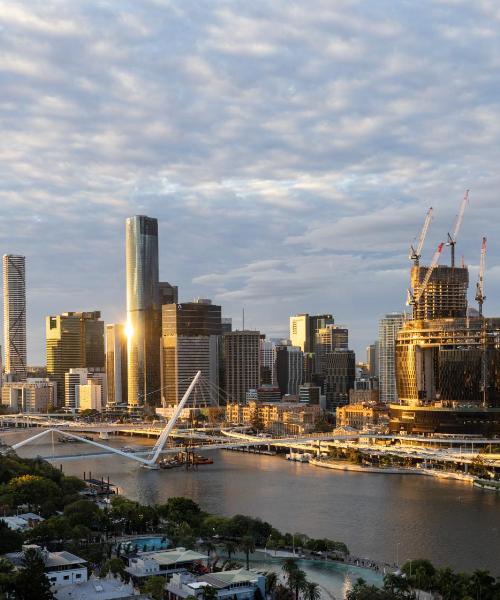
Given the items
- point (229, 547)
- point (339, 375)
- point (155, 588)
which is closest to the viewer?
point (155, 588)

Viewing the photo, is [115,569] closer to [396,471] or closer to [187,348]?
[396,471]

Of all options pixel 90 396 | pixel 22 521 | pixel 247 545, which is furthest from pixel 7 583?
pixel 90 396

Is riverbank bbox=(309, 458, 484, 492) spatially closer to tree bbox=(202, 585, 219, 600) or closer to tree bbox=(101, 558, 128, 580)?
tree bbox=(101, 558, 128, 580)

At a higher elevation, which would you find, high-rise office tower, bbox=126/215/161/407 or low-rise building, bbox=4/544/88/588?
high-rise office tower, bbox=126/215/161/407

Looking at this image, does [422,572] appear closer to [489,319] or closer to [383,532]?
[383,532]

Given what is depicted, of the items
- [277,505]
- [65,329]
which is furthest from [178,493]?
[65,329]

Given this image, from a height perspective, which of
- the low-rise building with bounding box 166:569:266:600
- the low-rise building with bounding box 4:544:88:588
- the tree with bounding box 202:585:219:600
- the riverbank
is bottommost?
the riverbank

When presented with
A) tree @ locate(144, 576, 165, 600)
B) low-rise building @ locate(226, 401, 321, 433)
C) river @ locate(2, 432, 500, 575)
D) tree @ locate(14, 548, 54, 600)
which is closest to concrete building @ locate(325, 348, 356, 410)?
Answer: low-rise building @ locate(226, 401, 321, 433)

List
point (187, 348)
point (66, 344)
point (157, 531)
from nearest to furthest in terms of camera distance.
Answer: point (157, 531), point (187, 348), point (66, 344)
